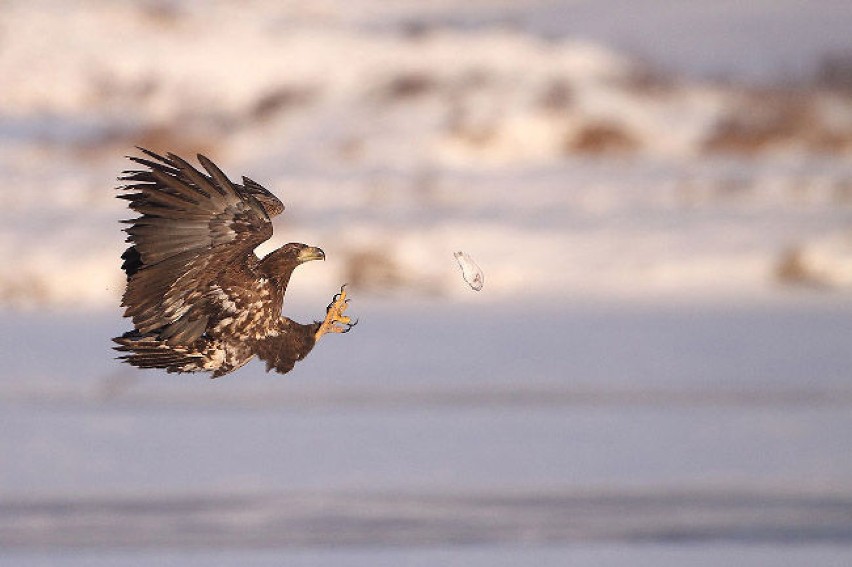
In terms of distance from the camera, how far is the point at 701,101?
35.3 metres

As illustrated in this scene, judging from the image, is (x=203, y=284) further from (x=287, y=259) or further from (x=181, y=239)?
(x=287, y=259)

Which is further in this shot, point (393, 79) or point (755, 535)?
point (393, 79)

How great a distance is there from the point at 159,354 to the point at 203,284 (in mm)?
310

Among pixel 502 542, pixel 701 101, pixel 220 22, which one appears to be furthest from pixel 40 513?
pixel 220 22

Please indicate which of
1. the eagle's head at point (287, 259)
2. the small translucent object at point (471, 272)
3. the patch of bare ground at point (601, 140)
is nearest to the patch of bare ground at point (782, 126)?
the patch of bare ground at point (601, 140)

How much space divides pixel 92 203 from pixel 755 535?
55.0ft

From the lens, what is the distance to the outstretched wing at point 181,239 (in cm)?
780

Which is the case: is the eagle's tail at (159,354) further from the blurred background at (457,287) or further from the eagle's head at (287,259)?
the blurred background at (457,287)

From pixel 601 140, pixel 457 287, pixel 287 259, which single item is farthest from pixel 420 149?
pixel 287 259

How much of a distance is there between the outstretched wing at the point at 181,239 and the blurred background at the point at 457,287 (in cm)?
532

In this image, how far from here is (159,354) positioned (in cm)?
775

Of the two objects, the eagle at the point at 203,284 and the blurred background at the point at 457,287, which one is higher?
the blurred background at the point at 457,287

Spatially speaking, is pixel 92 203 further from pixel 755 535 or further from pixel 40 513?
pixel 755 535

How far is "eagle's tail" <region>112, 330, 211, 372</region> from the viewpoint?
774cm
